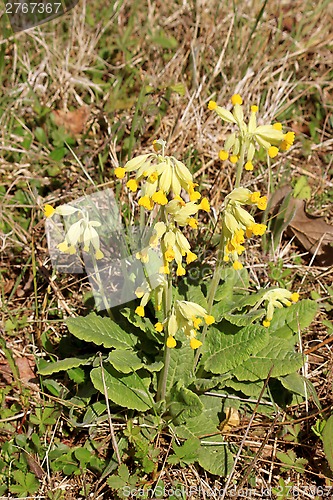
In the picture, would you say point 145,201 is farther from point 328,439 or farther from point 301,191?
point 301,191

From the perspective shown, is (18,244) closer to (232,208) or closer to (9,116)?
(9,116)

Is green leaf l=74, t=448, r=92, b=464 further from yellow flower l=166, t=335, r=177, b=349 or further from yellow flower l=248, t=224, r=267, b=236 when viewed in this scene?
yellow flower l=248, t=224, r=267, b=236

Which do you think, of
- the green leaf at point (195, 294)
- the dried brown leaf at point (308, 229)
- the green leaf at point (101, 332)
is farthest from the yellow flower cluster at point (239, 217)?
the dried brown leaf at point (308, 229)

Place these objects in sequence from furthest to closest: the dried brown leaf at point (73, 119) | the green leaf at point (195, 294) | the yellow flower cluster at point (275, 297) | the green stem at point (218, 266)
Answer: the dried brown leaf at point (73, 119), the green leaf at point (195, 294), the yellow flower cluster at point (275, 297), the green stem at point (218, 266)

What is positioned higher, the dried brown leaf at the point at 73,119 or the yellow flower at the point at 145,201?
the yellow flower at the point at 145,201

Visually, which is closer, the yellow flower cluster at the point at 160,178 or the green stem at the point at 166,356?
the yellow flower cluster at the point at 160,178

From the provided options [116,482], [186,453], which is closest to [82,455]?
[116,482]

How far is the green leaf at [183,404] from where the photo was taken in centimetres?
295

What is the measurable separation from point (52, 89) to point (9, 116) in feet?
1.49

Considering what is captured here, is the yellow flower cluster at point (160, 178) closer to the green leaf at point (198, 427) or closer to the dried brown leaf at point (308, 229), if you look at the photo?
the green leaf at point (198, 427)

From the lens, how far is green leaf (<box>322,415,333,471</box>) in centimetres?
294

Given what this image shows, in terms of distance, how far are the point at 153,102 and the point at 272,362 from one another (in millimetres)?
1934

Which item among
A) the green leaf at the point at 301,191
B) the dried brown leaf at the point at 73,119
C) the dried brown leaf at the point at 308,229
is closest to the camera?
the dried brown leaf at the point at 308,229

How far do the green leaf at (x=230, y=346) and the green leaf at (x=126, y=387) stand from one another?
1.12 ft
